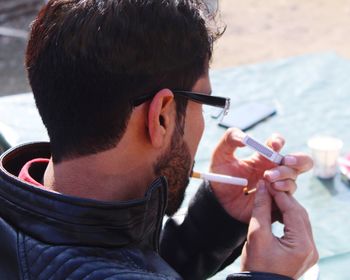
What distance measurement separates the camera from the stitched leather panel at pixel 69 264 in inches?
38.7

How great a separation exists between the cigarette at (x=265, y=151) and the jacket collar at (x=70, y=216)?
45 cm

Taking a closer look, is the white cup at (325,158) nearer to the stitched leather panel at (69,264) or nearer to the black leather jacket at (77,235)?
the black leather jacket at (77,235)

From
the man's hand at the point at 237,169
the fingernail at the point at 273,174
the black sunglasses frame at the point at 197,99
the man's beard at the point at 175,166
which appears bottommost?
the man's hand at the point at 237,169

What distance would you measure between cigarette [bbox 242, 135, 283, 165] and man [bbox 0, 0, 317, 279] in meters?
0.22

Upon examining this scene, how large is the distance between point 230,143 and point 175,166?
1.35 ft

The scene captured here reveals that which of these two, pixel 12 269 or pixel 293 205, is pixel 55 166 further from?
pixel 293 205

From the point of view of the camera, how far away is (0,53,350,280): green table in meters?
1.65

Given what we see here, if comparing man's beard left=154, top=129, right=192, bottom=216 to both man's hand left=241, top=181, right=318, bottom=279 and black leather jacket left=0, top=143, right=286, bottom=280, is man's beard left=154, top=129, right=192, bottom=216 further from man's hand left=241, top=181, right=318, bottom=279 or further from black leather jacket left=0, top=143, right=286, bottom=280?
man's hand left=241, top=181, right=318, bottom=279

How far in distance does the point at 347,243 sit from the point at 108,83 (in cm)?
84

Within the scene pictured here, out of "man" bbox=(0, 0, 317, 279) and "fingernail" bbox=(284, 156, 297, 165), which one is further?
"fingernail" bbox=(284, 156, 297, 165)

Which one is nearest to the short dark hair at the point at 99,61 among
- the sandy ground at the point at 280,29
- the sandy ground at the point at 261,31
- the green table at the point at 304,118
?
the green table at the point at 304,118

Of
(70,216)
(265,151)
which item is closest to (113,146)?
(70,216)

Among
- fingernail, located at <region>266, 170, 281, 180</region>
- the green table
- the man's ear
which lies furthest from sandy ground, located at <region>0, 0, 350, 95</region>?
the man's ear

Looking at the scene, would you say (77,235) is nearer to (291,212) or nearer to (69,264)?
(69,264)
